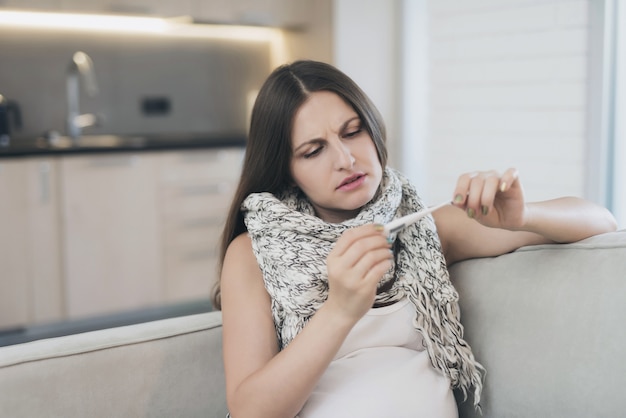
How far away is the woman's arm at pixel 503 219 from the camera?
3.98 feet

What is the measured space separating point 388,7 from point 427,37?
338 millimetres

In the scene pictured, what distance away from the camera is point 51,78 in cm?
432

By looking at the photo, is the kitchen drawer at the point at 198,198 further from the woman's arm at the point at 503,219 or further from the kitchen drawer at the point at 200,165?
the woman's arm at the point at 503,219

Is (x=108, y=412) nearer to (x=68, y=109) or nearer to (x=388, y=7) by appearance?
(x=68, y=109)

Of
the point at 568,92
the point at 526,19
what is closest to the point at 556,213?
the point at 568,92

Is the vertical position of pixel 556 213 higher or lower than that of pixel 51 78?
lower

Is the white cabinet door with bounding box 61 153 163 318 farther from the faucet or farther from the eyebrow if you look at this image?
the eyebrow

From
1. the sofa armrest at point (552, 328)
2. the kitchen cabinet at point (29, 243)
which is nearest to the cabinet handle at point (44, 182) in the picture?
the kitchen cabinet at point (29, 243)

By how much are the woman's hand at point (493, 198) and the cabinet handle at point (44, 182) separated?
286 cm

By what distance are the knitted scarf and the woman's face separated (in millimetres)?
48

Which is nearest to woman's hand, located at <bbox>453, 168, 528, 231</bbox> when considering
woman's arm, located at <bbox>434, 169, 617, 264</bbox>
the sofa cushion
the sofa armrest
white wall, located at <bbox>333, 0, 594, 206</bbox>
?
woman's arm, located at <bbox>434, 169, 617, 264</bbox>

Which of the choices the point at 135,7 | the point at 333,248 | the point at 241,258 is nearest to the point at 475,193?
the point at 333,248

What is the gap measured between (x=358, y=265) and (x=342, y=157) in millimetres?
326

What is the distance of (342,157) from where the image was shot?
4.50 feet
